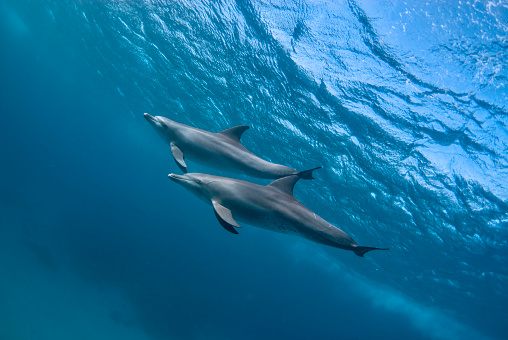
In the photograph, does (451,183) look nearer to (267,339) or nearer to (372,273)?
(372,273)

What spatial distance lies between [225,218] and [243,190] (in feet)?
2.45

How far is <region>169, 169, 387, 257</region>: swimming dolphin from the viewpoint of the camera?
3.81 metres

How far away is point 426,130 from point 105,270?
3391 cm

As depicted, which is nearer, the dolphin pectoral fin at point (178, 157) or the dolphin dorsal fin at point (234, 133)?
the dolphin pectoral fin at point (178, 157)

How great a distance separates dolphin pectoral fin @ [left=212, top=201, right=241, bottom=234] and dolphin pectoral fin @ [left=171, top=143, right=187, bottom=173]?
0.92 metres

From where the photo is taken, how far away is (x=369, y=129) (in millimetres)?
13062

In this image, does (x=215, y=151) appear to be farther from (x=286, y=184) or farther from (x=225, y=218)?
(x=225, y=218)

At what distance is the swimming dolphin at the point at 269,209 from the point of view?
3.81 m

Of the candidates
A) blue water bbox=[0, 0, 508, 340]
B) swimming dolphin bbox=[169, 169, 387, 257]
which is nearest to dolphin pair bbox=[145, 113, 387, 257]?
swimming dolphin bbox=[169, 169, 387, 257]

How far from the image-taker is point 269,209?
4074 millimetres

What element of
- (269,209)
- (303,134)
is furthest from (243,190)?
(303,134)

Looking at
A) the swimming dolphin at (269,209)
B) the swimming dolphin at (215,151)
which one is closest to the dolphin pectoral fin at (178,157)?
the swimming dolphin at (215,151)

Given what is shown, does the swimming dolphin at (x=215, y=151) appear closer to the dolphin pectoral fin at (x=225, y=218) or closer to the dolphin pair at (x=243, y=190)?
the dolphin pair at (x=243, y=190)

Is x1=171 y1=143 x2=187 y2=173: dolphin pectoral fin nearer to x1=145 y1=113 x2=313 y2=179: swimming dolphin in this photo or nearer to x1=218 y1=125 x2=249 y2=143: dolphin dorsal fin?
x1=145 y1=113 x2=313 y2=179: swimming dolphin
